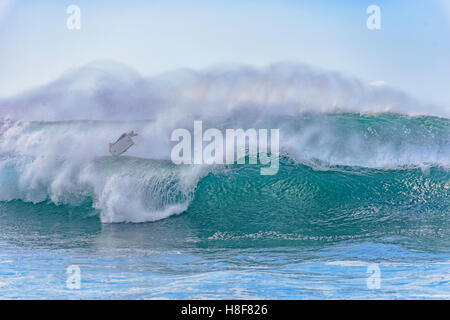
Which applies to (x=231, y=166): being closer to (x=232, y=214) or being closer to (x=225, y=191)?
(x=225, y=191)

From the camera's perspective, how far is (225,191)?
8891mm

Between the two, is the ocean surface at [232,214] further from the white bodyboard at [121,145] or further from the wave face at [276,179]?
the white bodyboard at [121,145]

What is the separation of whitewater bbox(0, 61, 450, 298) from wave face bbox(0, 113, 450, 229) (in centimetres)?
3

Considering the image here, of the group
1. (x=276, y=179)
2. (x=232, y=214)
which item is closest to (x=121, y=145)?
(x=232, y=214)

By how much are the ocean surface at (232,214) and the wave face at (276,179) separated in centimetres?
3

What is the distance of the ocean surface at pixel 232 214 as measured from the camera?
5531 millimetres

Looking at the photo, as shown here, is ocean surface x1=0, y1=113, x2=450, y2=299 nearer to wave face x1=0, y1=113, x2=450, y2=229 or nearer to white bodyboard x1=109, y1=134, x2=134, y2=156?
wave face x1=0, y1=113, x2=450, y2=229

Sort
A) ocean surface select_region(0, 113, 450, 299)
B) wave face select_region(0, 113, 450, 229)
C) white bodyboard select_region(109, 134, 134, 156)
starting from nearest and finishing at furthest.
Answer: ocean surface select_region(0, 113, 450, 299)
wave face select_region(0, 113, 450, 229)
white bodyboard select_region(109, 134, 134, 156)

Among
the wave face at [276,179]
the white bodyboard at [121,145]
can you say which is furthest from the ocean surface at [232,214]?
the white bodyboard at [121,145]

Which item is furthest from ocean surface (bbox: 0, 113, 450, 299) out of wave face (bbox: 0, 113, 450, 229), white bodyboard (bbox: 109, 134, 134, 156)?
white bodyboard (bbox: 109, 134, 134, 156)

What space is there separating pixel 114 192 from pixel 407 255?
4752mm

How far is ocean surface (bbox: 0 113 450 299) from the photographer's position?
5531 mm

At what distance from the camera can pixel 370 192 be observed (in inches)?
347

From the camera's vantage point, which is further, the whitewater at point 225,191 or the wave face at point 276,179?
the wave face at point 276,179
